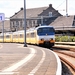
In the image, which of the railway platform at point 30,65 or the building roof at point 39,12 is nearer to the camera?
the railway platform at point 30,65

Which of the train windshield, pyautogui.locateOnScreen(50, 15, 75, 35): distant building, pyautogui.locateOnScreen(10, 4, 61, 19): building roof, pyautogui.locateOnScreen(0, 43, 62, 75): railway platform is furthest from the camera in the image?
pyautogui.locateOnScreen(10, 4, 61, 19): building roof

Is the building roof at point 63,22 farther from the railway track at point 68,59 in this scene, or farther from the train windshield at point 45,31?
the railway track at point 68,59

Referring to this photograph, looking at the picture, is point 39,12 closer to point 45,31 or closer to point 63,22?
point 63,22

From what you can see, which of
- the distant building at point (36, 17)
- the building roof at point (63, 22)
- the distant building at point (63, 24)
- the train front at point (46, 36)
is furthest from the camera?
the distant building at point (36, 17)

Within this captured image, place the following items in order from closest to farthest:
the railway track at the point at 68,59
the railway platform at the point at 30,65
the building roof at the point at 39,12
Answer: the railway platform at the point at 30,65 → the railway track at the point at 68,59 → the building roof at the point at 39,12

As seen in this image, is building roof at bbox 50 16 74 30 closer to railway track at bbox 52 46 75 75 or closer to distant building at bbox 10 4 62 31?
distant building at bbox 10 4 62 31

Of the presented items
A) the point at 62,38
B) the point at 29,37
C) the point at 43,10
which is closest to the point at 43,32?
the point at 29,37

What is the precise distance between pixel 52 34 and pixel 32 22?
68408 millimetres

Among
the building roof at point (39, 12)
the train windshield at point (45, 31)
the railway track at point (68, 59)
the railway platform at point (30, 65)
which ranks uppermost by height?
the building roof at point (39, 12)

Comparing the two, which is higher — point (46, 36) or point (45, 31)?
point (45, 31)

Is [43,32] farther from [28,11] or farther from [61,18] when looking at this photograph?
[28,11]

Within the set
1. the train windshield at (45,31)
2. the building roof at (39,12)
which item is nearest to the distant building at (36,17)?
the building roof at (39,12)

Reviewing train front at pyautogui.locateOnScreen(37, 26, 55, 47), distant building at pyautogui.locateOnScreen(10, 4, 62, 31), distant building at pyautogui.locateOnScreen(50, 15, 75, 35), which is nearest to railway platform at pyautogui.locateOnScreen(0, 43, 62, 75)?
train front at pyautogui.locateOnScreen(37, 26, 55, 47)

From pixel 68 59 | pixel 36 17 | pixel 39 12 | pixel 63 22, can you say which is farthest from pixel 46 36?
pixel 39 12
